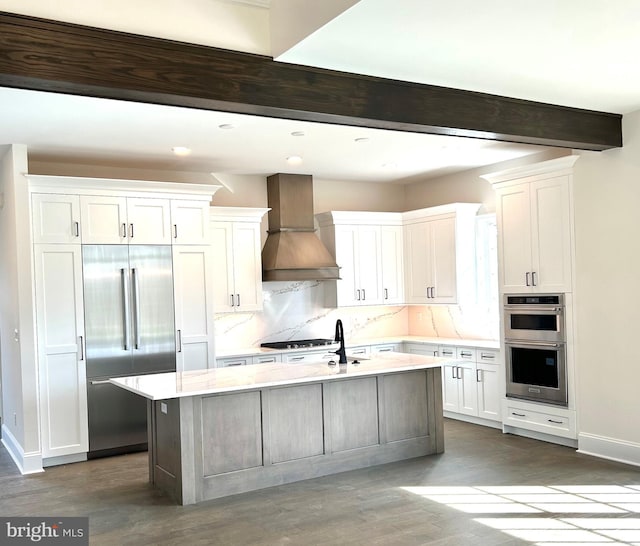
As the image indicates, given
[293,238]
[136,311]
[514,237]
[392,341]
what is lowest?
[392,341]

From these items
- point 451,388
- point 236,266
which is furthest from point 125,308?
point 451,388

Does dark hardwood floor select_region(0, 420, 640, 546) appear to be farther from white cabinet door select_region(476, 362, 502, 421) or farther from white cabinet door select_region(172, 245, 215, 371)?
white cabinet door select_region(172, 245, 215, 371)

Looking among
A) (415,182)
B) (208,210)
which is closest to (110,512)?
(208,210)

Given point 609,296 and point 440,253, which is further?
point 440,253

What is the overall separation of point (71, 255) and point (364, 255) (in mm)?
3411

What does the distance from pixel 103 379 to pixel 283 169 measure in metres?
2.94

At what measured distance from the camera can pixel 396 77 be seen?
13.3ft

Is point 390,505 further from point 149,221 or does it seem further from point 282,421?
point 149,221

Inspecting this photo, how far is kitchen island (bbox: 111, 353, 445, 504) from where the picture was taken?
15.4ft

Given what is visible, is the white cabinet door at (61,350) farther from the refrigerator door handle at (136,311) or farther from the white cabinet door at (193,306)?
the white cabinet door at (193,306)

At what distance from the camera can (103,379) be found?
20.0 ft

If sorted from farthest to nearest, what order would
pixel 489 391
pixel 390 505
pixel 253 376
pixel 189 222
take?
pixel 489 391
pixel 189 222
pixel 253 376
pixel 390 505

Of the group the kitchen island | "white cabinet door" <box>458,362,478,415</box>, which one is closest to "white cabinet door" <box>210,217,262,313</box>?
the kitchen island

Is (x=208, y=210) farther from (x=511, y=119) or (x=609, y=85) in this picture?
(x=609, y=85)
